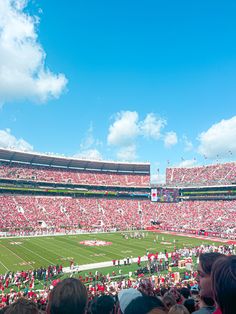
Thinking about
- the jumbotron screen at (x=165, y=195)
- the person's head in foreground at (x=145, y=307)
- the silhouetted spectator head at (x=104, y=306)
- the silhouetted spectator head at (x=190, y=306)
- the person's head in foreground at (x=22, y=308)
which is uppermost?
the jumbotron screen at (x=165, y=195)

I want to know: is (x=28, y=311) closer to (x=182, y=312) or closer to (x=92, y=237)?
(x=182, y=312)

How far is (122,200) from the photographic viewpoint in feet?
228

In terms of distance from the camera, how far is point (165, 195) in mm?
69125

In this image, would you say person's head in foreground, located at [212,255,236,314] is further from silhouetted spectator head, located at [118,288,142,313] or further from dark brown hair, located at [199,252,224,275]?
dark brown hair, located at [199,252,224,275]

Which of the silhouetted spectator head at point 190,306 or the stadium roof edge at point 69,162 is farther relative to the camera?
the stadium roof edge at point 69,162

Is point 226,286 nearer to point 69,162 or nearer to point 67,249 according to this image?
point 67,249

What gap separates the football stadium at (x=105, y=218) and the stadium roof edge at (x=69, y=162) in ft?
0.76

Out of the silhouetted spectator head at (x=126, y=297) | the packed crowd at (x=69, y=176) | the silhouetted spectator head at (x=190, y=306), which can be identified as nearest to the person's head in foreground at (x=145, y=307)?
the silhouetted spectator head at (x=126, y=297)

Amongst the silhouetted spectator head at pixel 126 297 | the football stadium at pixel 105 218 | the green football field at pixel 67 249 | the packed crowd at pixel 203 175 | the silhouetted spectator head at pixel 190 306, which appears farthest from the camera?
the packed crowd at pixel 203 175

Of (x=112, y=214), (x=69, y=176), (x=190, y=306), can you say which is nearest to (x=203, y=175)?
(x=112, y=214)

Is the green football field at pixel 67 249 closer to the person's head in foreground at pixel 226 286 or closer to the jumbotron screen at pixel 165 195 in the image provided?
the jumbotron screen at pixel 165 195

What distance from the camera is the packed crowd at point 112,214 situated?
5078 centimetres

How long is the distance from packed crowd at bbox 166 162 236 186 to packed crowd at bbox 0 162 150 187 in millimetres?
7095

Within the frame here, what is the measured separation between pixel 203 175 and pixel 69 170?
32958 millimetres
